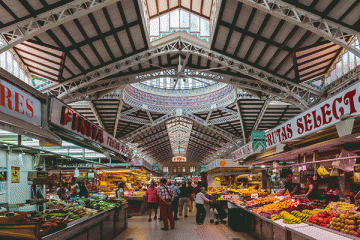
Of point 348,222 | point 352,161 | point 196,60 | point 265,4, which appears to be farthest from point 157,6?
point 348,222

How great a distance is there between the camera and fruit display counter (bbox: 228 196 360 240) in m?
4.22

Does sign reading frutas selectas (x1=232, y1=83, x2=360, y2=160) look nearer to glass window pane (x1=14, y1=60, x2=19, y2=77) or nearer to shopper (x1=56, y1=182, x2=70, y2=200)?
shopper (x1=56, y1=182, x2=70, y2=200)

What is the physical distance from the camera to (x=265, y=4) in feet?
32.8

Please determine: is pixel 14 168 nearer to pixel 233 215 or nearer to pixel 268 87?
pixel 233 215

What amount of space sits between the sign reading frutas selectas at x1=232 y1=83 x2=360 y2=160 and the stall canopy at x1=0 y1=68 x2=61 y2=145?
4175 millimetres

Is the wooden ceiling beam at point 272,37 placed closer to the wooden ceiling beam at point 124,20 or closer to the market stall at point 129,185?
the wooden ceiling beam at point 124,20

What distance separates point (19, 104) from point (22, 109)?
81 mm

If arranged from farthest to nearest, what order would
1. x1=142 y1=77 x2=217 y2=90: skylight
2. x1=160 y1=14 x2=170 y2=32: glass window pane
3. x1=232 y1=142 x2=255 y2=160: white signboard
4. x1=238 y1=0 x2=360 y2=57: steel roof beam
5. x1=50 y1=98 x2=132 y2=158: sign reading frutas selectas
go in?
x1=142 y1=77 x2=217 y2=90: skylight, x1=160 y1=14 x2=170 y2=32: glass window pane, x1=232 y1=142 x2=255 y2=160: white signboard, x1=238 y1=0 x2=360 y2=57: steel roof beam, x1=50 y1=98 x2=132 y2=158: sign reading frutas selectas

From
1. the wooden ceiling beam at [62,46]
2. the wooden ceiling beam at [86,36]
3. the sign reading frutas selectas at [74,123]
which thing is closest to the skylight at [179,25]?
the wooden ceiling beam at [86,36]

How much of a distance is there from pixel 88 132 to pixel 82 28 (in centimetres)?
706

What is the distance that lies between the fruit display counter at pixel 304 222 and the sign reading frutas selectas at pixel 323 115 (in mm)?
1451

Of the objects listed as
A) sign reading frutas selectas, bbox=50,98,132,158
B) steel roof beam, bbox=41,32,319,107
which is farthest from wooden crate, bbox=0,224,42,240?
steel roof beam, bbox=41,32,319,107

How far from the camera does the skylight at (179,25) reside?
51.4 ft

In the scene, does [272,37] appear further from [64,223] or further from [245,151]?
[64,223]
